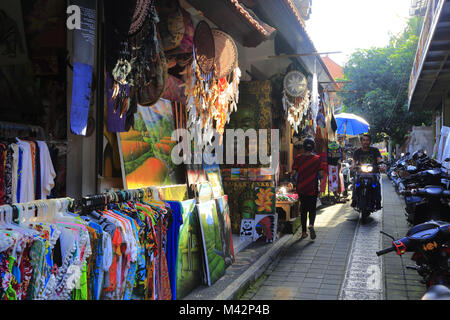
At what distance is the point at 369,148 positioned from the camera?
10438 millimetres

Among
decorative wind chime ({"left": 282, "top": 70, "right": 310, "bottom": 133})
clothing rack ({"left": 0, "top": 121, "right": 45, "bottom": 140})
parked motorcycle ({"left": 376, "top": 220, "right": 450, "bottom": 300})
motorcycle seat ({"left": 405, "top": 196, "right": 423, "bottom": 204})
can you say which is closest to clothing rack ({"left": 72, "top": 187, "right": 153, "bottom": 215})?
clothing rack ({"left": 0, "top": 121, "right": 45, "bottom": 140})

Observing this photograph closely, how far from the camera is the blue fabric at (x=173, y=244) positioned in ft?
15.4

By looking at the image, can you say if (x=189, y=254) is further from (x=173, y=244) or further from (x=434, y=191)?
(x=434, y=191)

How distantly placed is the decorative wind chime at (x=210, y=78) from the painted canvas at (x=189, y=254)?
1128 millimetres

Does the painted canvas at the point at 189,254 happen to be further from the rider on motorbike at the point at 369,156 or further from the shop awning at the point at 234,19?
the rider on motorbike at the point at 369,156

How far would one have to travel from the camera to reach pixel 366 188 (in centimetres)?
1016

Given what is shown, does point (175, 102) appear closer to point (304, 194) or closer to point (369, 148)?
point (304, 194)

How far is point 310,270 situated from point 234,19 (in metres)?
3.84

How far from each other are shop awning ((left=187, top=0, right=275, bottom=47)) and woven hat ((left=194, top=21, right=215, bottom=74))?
0.19 m

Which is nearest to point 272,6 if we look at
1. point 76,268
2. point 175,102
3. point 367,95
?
point 175,102

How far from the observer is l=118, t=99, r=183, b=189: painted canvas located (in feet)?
15.9

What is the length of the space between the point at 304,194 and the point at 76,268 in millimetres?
6036

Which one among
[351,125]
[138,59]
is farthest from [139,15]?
[351,125]

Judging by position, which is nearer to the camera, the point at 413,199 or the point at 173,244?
the point at 173,244
